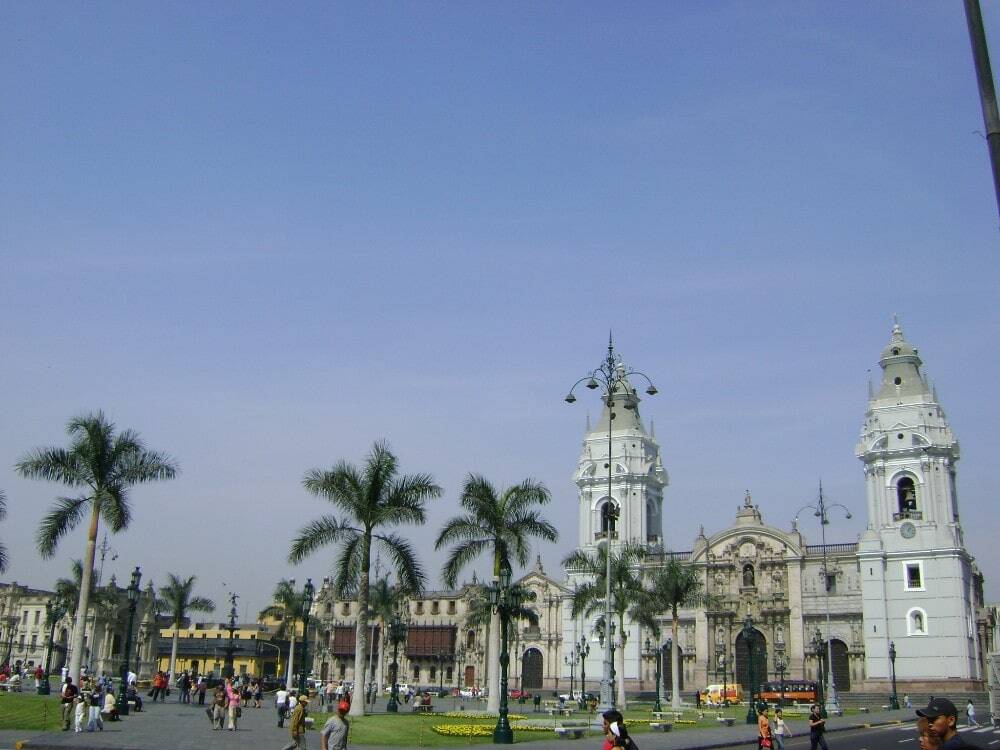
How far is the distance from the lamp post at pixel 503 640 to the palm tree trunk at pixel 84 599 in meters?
14.2

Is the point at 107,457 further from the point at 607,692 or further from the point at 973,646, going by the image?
the point at 973,646

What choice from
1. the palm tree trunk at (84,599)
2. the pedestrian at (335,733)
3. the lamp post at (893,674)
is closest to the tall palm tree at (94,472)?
the palm tree trunk at (84,599)

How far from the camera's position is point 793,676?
2687 inches

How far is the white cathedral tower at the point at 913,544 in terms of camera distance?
61875 millimetres

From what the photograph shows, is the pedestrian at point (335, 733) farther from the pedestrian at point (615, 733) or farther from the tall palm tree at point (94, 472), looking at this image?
the tall palm tree at point (94, 472)

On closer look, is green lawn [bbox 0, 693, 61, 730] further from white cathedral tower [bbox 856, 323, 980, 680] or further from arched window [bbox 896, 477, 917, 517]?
arched window [bbox 896, 477, 917, 517]

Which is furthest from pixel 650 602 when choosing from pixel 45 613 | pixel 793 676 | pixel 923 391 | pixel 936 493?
pixel 45 613

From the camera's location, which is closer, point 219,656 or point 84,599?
point 84,599

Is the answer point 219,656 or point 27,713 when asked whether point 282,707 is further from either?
point 219,656

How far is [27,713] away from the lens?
31766 millimetres

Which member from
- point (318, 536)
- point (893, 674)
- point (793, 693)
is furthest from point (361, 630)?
point (893, 674)

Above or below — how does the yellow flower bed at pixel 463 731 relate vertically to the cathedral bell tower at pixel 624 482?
below

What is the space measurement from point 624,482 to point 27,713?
52779 millimetres

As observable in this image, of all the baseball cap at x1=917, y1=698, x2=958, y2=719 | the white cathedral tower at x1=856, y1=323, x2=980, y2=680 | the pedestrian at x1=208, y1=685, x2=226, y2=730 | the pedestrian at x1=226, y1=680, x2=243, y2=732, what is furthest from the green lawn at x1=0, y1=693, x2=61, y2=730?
the white cathedral tower at x1=856, y1=323, x2=980, y2=680
